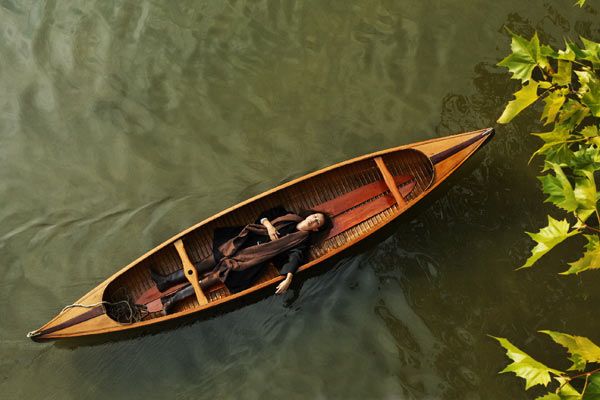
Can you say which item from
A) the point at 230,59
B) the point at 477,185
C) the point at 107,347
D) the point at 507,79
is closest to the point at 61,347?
the point at 107,347

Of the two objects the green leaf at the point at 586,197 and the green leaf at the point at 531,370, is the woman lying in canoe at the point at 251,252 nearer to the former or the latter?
the green leaf at the point at 531,370

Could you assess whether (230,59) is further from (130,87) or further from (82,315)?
(82,315)

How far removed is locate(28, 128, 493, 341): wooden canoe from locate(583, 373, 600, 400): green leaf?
4.10 metres

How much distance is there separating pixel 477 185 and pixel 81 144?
6.19 meters

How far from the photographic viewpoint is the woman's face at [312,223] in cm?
812

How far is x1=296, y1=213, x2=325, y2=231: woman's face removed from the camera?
8.12 metres

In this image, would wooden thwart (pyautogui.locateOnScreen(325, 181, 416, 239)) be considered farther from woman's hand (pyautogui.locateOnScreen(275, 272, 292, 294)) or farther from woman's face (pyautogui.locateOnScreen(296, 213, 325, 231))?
woman's hand (pyautogui.locateOnScreen(275, 272, 292, 294))

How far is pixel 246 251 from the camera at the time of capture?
26.5 feet

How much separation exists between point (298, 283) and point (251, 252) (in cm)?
91

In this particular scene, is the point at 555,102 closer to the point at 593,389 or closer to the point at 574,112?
the point at 574,112

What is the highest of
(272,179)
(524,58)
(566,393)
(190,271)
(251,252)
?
(524,58)

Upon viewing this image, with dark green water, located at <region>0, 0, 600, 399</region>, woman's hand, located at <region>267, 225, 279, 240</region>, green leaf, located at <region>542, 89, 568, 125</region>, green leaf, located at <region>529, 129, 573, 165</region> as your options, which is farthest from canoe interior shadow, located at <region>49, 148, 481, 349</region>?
green leaf, located at <region>542, 89, 568, 125</region>

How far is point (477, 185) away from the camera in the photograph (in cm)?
890

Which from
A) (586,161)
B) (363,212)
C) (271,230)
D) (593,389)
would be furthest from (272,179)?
(593,389)
